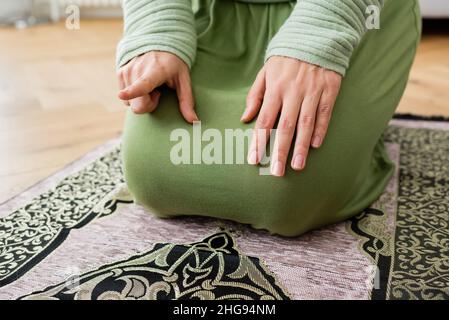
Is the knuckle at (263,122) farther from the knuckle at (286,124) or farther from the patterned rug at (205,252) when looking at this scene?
the patterned rug at (205,252)

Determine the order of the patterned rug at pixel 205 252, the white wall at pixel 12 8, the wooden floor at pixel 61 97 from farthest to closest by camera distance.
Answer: the white wall at pixel 12 8
the wooden floor at pixel 61 97
the patterned rug at pixel 205 252

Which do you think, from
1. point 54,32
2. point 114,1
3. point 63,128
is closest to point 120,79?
point 63,128

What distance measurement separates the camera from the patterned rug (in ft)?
1.93

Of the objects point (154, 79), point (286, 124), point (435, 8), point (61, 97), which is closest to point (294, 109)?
point (286, 124)

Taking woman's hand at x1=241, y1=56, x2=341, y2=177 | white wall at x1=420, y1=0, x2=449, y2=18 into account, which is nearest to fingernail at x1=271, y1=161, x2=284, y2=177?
woman's hand at x1=241, y1=56, x2=341, y2=177

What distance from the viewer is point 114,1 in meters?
2.71

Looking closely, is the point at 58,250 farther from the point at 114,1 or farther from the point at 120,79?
the point at 114,1

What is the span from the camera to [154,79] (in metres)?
0.64

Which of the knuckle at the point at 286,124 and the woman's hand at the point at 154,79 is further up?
the woman's hand at the point at 154,79

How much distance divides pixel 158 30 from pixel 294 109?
227 millimetres

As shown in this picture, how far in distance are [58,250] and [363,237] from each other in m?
0.42

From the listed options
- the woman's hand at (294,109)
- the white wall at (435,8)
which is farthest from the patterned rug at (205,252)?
the white wall at (435,8)

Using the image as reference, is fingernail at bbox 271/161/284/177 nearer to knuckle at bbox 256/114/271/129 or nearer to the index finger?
knuckle at bbox 256/114/271/129

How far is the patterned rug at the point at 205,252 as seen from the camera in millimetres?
589
